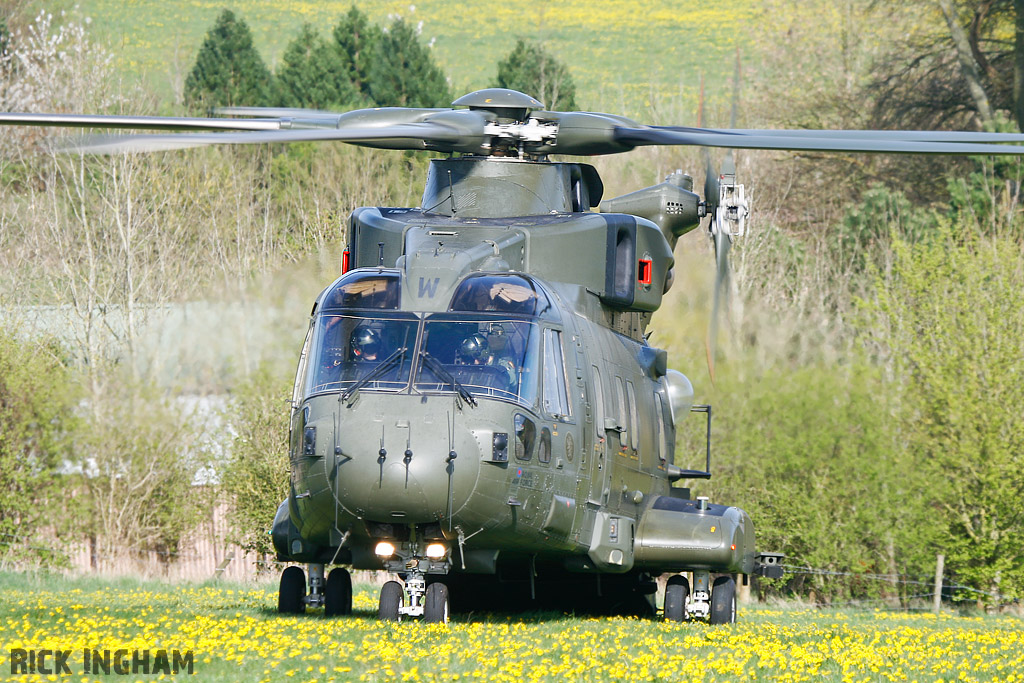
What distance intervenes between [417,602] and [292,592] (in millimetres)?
2525

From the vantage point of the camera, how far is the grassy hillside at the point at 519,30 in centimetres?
7250

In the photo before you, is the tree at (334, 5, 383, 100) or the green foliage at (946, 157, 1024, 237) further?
the tree at (334, 5, 383, 100)

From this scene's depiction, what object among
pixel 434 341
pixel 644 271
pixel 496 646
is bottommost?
pixel 496 646

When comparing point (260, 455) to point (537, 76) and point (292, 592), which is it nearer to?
point (292, 592)

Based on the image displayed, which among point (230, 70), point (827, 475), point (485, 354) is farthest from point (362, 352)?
point (230, 70)

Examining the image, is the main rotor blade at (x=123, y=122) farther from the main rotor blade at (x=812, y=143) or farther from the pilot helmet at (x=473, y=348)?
the main rotor blade at (x=812, y=143)

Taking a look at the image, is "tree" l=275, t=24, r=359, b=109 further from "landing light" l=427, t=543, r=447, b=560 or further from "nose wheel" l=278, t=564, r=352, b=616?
"landing light" l=427, t=543, r=447, b=560

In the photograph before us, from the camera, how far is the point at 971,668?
38.3 feet

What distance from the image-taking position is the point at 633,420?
16203 mm

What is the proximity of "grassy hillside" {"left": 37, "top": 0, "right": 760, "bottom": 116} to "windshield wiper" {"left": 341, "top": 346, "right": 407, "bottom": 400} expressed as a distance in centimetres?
5274

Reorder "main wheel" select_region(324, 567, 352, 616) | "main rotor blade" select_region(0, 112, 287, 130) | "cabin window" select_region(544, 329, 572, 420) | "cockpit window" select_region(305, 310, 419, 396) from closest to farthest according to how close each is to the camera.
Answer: "main rotor blade" select_region(0, 112, 287, 130) → "cockpit window" select_region(305, 310, 419, 396) → "cabin window" select_region(544, 329, 572, 420) → "main wheel" select_region(324, 567, 352, 616)

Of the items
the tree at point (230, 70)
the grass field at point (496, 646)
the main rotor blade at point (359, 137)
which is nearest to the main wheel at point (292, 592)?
the grass field at point (496, 646)

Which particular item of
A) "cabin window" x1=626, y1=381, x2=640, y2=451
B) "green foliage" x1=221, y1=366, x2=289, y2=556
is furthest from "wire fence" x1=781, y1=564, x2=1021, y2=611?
"cabin window" x1=626, y1=381, x2=640, y2=451

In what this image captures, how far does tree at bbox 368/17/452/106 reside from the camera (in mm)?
54906
